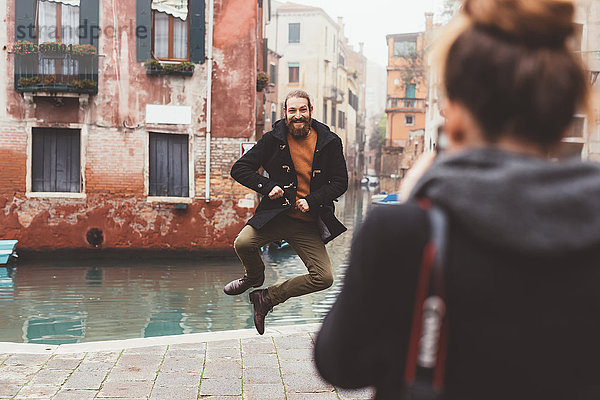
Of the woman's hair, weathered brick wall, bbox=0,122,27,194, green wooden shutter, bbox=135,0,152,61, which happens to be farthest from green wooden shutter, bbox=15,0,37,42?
the woman's hair

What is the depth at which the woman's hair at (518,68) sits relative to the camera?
1131mm

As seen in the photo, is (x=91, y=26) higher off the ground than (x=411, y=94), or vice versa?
(x=411, y=94)

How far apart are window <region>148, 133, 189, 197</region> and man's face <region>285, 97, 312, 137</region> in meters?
10.7

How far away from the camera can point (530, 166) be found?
1104 millimetres

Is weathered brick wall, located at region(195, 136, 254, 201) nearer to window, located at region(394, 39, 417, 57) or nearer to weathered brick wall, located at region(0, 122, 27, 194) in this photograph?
weathered brick wall, located at region(0, 122, 27, 194)

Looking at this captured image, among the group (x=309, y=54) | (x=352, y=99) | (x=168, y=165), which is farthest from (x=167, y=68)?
(x=352, y=99)

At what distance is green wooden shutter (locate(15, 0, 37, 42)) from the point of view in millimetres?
14484

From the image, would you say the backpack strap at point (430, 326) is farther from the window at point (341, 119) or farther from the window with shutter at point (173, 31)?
the window at point (341, 119)

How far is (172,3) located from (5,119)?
13.9 ft

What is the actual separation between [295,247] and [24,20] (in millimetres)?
11886

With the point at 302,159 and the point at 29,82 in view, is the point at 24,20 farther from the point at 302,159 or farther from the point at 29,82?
the point at 302,159

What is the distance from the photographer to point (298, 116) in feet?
15.2

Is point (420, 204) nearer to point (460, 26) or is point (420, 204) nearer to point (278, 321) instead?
point (460, 26)

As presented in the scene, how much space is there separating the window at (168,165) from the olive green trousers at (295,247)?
10.5 meters
